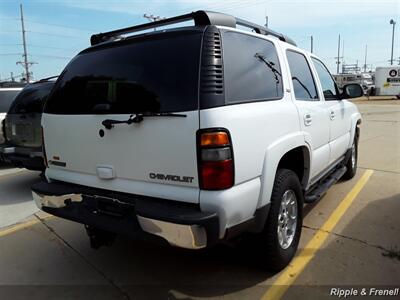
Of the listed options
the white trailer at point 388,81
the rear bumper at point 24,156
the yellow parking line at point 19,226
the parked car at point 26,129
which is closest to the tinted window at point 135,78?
the yellow parking line at point 19,226

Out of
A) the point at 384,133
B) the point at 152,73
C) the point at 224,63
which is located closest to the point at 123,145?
the point at 152,73

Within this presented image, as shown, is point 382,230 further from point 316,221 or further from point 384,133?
point 384,133

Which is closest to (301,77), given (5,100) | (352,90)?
(352,90)

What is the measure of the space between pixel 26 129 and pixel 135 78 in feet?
13.5

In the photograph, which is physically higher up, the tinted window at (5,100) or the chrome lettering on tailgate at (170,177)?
the tinted window at (5,100)

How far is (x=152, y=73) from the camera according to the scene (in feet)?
9.29

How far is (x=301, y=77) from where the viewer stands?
4055 mm

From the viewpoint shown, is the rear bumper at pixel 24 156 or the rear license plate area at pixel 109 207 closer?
the rear license plate area at pixel 109 207

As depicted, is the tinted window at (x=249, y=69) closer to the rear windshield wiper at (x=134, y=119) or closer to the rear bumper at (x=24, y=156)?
the rear windshield wiper at (x=134, y=119)

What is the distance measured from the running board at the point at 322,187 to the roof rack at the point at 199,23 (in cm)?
168

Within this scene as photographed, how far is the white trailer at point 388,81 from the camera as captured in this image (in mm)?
36266

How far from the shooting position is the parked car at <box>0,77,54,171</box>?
600cm

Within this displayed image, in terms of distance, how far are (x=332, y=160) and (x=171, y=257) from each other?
242 cm

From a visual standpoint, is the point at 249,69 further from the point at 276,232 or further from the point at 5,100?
the point at 5,100
